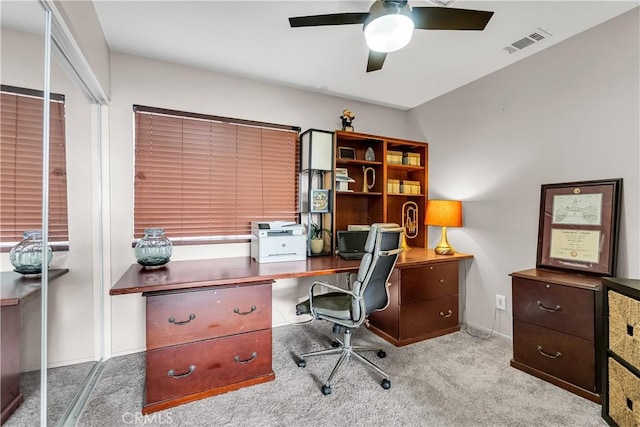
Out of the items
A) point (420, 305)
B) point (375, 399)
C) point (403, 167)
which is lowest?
point (375, 399)

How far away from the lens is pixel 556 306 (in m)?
2.00

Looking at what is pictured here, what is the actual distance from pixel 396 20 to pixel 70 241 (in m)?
2.30

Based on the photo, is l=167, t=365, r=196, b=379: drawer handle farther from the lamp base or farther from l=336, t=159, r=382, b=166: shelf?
the lamp base

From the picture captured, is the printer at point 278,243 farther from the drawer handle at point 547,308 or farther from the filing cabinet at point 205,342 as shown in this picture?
the drawer handle at point 547,308

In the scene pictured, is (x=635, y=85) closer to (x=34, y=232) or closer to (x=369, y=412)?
(x=369, y=412)

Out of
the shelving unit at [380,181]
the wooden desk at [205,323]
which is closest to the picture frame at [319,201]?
the shelving unit at [380,181]

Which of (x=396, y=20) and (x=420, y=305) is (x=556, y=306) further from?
(x=396, y=20)

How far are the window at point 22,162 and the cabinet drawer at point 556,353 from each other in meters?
3.08

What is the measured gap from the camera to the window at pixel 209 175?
8.15 ft

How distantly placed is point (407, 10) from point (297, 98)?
1770mm

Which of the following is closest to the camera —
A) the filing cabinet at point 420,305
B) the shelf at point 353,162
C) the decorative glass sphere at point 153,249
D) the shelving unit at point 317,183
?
the decorative glass sphere at point 153,249

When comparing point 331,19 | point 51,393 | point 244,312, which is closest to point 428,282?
point 244,312

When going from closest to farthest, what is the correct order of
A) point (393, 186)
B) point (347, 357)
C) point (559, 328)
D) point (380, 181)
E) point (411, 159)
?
point (559, 328) < point (347, 357) < point (380, 181) < point (393, 186) < point (411, 159)

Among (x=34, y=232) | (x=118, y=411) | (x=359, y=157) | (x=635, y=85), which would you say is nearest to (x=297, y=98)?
(x=359, y=157)
